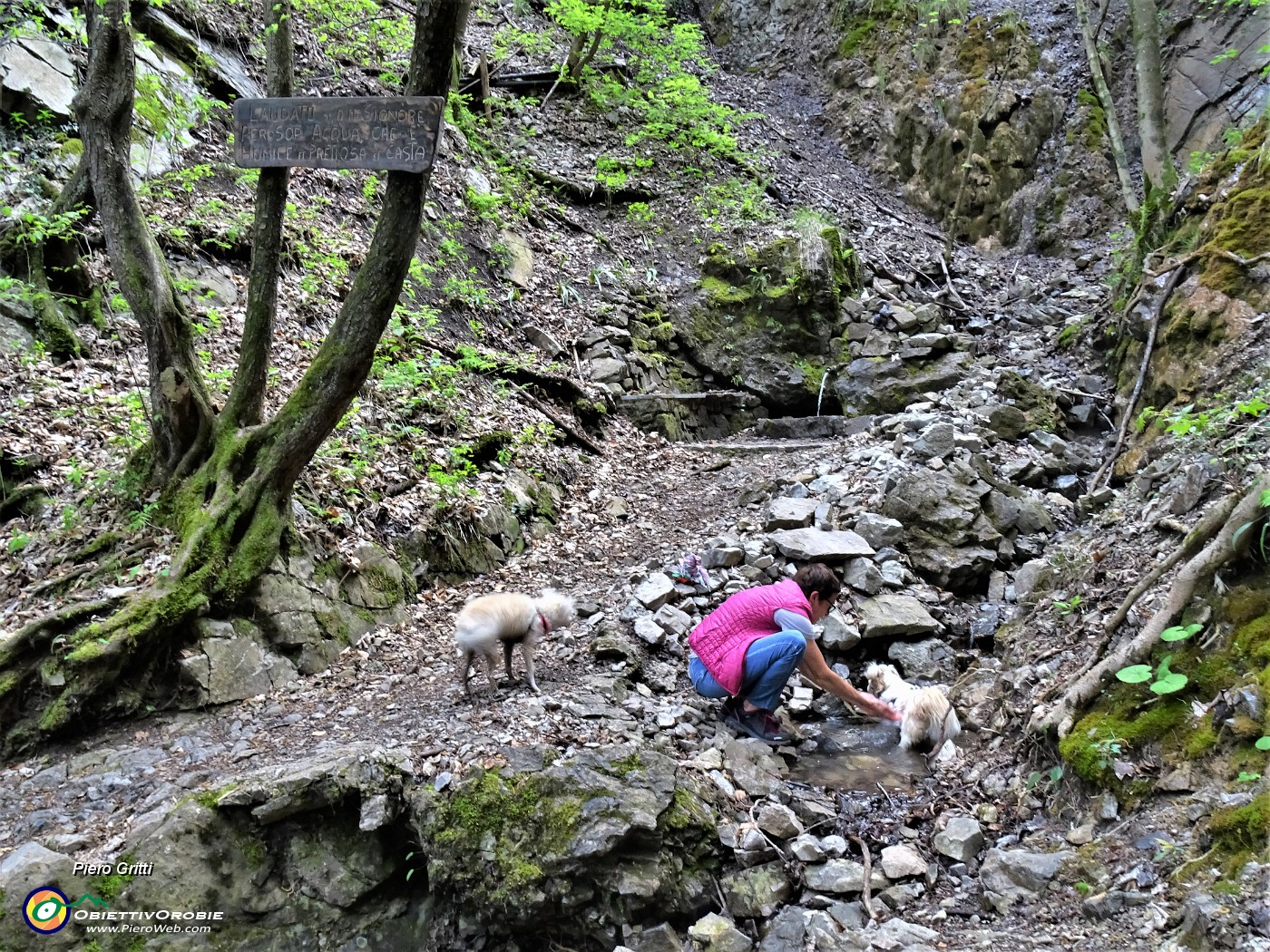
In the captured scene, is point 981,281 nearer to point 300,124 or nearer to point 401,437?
point 401,437

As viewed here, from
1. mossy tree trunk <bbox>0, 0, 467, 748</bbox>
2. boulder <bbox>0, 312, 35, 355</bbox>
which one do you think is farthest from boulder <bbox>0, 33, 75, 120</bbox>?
A: mossy tree trunk <bbox>0, 0, 467, 748</bbox>

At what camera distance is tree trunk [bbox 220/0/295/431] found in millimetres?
5484

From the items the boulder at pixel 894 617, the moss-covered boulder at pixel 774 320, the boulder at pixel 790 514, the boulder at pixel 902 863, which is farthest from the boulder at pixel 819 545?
the moss-covered boulder at pixel 774 320

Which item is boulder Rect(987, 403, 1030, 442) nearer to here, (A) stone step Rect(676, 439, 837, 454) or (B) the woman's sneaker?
(A) stone step Rect(676, 439, 837, 454)

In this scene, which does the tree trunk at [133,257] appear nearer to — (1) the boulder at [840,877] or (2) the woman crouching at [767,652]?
(2) the woman crouching at [767,652]

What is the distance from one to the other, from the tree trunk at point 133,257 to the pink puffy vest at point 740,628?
4.14 m

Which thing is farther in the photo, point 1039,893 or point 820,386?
point 820,386

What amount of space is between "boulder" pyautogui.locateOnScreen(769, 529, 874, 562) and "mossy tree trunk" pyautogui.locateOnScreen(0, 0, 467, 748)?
361 centimetres

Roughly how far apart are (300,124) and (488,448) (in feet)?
12.6

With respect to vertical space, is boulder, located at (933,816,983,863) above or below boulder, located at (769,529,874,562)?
below

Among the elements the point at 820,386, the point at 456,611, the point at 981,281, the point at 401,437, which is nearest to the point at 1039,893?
the point at 456,611

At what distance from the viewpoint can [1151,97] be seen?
9094 millimetres

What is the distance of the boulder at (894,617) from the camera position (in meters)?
5.50

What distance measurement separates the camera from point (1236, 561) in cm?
314
